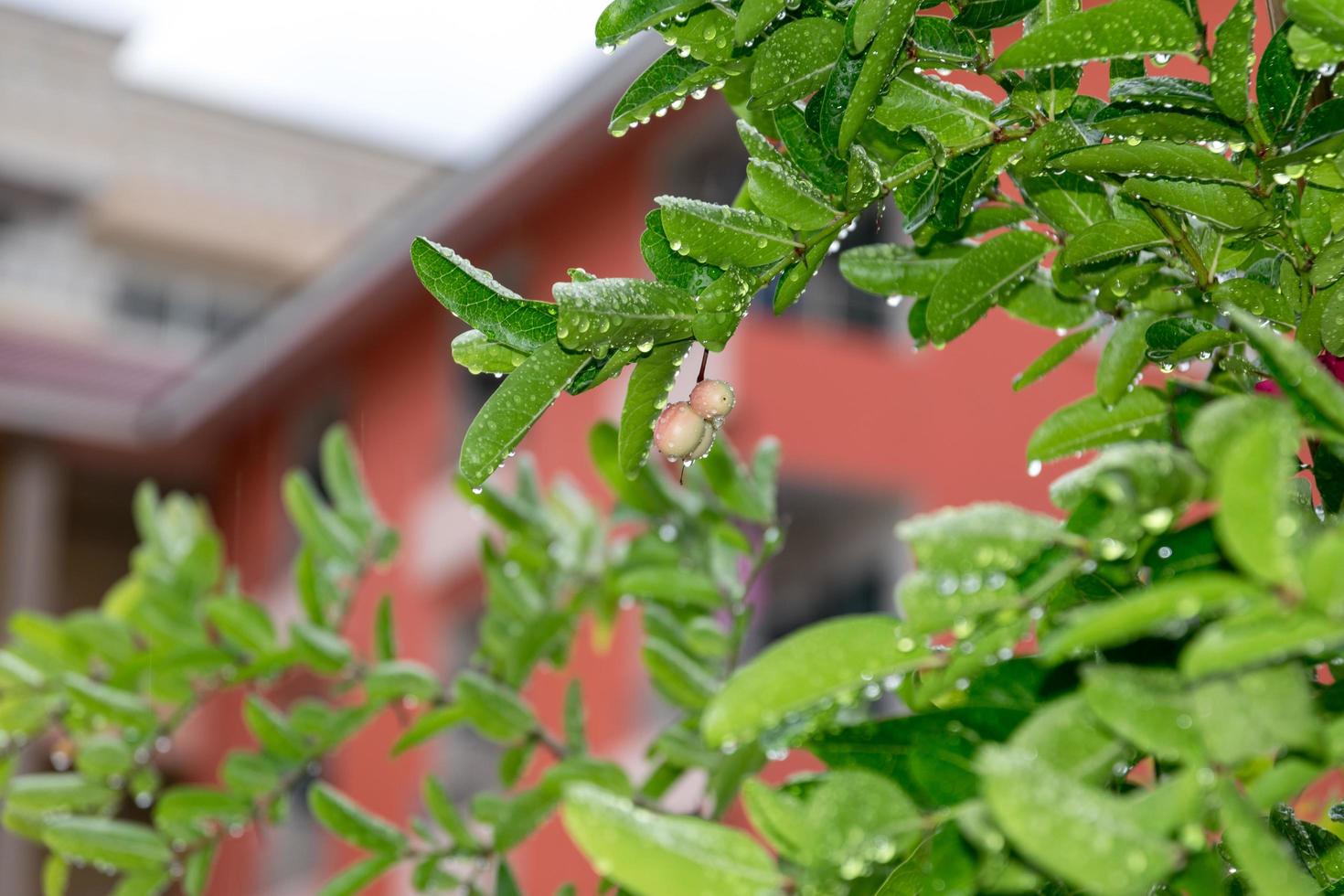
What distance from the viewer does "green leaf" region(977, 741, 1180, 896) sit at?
20.4 inches

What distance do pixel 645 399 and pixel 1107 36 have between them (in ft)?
0.93

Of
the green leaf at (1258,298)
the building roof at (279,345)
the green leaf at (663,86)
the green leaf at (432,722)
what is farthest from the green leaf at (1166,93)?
the building roof at (279,345)

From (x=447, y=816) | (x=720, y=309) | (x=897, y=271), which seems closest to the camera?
(x=720, y=309)

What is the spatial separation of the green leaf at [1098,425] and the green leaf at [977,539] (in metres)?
0.35

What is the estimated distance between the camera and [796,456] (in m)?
7.91

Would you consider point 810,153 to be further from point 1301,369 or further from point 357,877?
point 357,877

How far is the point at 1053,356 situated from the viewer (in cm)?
110

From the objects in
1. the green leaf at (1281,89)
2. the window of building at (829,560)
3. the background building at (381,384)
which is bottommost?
the green leaf at (1281,89)

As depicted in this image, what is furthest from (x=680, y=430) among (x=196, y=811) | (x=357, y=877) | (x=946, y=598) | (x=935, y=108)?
(x=196, y=811)

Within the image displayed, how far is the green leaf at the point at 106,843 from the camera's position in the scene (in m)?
1.50

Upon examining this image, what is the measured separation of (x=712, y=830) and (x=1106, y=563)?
26cm

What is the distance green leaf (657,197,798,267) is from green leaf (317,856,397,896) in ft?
2.20

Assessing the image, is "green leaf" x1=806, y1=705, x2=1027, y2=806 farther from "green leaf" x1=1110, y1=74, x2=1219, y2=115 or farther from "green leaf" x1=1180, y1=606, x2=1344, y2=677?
"green leaf" x1=1110, y1=74, x2=1219, y2=115

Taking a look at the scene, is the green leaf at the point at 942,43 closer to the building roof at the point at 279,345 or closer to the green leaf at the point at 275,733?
the green leaf at the point at 275,733
